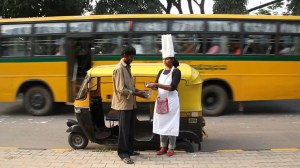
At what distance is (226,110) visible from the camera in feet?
39.5

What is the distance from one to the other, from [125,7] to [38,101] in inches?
316

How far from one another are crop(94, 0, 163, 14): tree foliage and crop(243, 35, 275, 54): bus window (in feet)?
26.1

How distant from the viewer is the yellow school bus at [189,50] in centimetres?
1100

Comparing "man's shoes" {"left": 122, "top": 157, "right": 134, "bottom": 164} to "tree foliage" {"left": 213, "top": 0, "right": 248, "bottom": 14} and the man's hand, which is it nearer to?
the man's hand

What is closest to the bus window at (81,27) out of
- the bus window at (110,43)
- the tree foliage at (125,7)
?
the bus window at (110,43)

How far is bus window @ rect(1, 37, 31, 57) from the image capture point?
1131cm

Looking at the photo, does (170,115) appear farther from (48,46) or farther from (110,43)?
(48,46)

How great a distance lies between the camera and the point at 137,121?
7.45 meters

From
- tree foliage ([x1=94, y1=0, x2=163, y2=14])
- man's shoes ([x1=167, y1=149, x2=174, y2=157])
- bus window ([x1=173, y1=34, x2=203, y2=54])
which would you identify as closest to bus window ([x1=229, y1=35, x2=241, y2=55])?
bus window ([x1=173, y1=34, x2=203, y2=54])

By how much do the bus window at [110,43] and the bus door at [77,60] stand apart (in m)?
0.27

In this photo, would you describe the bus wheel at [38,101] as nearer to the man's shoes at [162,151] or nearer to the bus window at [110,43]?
the bus window at [110,43]

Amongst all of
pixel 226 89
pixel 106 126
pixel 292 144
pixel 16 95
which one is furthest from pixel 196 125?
pixel 16 95

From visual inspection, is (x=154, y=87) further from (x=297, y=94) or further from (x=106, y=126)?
(x=297, y=94)

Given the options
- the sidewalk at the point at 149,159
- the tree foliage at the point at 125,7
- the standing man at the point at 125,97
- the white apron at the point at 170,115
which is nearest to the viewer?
the sidewalk at the point at 149,159
